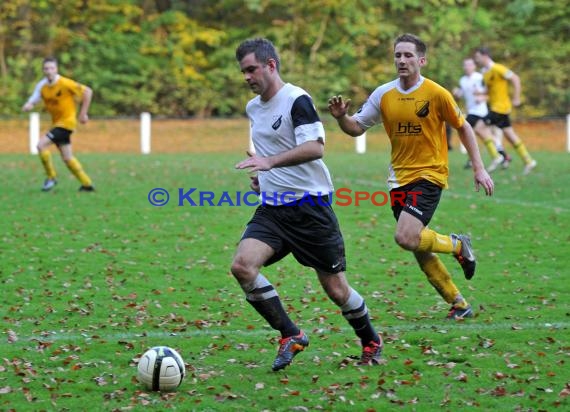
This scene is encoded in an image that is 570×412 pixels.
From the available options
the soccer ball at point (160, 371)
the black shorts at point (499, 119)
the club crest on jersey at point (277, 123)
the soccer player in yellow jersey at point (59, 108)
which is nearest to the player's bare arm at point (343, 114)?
the club crest on jersey at point (277, 123)

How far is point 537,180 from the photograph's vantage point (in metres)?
18.0

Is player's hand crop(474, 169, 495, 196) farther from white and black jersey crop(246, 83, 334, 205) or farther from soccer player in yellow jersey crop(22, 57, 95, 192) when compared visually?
soccer player in yellow jersey crop(22, 57, 95, 192)

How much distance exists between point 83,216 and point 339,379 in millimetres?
8441

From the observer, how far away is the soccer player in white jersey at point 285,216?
607 centimetres

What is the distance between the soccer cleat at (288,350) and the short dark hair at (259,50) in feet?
5.43

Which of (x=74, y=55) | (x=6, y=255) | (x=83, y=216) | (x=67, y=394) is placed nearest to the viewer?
(x=67, y=394)

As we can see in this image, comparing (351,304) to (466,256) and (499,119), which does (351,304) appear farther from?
(499,119)

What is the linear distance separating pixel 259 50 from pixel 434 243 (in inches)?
84.5

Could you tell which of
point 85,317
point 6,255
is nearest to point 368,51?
point 6,255

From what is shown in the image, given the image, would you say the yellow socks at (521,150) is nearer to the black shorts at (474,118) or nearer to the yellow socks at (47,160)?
the black shorts at (474,118)

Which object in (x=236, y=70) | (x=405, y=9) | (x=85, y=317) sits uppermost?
(x=405, y=9)

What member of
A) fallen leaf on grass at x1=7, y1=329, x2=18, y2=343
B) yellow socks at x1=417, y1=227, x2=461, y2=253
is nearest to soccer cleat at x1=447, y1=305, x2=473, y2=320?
yellow socks at x1=417, y1=227, x2=461, y2=253

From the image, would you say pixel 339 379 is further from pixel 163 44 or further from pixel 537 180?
pixel 163 44

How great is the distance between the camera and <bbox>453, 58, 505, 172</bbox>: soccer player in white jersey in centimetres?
1855
